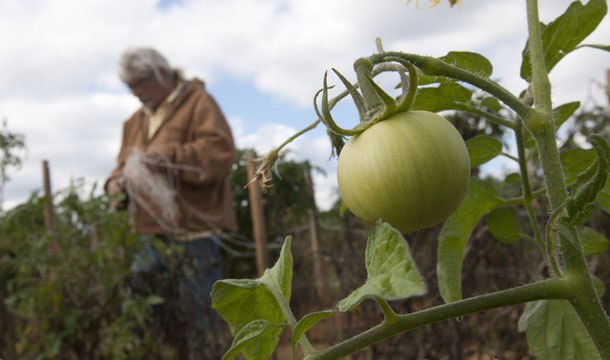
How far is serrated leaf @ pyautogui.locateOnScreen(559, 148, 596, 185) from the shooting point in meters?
0.50

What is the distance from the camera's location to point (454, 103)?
1.50ft

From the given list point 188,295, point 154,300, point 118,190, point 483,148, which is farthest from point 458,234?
point 118,190

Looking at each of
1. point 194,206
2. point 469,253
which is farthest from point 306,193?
point 469,253

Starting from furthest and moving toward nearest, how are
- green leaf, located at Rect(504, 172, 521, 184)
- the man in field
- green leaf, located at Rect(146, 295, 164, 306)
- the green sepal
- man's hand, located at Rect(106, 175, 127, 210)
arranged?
1. man's hand, located at Rect(106, 175, 127, 210)
2. the man in field
3. green leaf, located at Rect(146, 295, 164, 306)
4. green leaf, located at Rect(504, 172, 521, 184)
5. the green sepal

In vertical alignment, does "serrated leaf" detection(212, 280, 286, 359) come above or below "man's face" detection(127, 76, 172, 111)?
below

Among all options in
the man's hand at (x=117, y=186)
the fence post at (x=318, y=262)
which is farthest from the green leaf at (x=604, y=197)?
the man's hand at (x=117, y=186)

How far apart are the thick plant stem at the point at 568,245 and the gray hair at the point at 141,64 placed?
2.71 m

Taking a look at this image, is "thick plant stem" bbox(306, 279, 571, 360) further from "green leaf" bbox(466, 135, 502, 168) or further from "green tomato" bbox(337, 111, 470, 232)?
"green leaf" bbox(466, 135, 502, 168)

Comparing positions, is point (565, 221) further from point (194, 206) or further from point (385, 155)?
point (194, 206)

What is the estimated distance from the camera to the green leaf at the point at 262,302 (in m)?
0.41

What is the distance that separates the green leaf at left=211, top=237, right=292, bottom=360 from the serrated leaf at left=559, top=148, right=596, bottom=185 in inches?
10.4

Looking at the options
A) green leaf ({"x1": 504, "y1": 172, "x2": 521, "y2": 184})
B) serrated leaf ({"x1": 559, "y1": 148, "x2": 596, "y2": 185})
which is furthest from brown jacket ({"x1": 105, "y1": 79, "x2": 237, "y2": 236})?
serrated leaf ({"x1": 559, "y1": 148, "x2": 596, "y2": 185})

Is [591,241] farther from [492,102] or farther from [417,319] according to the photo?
[417,319]

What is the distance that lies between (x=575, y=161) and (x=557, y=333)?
0.15 metres
